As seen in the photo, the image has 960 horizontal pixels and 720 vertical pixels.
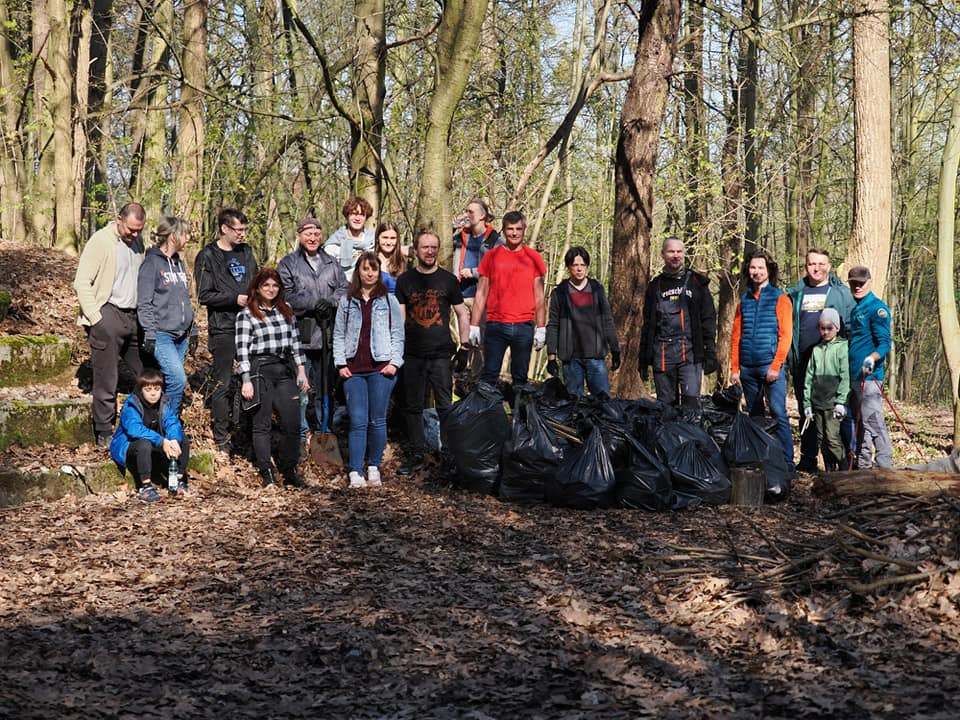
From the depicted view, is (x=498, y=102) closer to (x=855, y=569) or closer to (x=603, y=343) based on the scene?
(x=603, y=343)

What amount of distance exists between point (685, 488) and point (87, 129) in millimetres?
11760

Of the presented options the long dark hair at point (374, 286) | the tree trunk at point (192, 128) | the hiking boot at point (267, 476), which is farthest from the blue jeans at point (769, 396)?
the tree trunk at point (192, 128)

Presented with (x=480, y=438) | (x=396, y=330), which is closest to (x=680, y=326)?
(x=480, y=438)

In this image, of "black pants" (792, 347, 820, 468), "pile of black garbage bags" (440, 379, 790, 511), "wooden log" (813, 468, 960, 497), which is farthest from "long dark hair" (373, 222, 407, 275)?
"wooden log" (813, 468, 960, 497)

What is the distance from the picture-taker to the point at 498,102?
751 inches

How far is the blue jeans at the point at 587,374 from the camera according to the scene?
356 inches

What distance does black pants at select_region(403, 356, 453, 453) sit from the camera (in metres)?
8.93

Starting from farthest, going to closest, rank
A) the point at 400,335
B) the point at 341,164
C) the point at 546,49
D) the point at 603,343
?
the point at 546,49 < the point at 341,164 < the point at 603,343 < the point at 400,335

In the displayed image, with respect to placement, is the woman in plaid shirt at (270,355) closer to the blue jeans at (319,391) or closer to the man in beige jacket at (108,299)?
the blue jeans at (319,391)

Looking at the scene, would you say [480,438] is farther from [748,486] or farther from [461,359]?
[461,359]

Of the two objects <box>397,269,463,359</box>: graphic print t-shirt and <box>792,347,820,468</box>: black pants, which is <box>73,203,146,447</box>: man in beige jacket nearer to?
<box>397,269,463,359</box>: graphic print t-shirt

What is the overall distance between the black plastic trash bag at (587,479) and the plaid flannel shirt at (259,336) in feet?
7.61

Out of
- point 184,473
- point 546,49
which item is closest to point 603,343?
point 184,473

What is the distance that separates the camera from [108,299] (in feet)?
27.7
